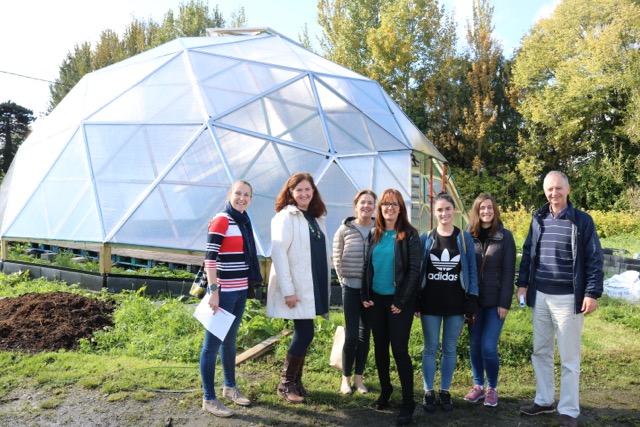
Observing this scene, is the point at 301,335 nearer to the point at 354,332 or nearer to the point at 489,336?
the point at 354,332

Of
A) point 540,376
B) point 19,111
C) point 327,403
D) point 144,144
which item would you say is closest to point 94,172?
point 144,144

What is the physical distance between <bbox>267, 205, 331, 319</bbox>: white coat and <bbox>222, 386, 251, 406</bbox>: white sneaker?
26.5 inches

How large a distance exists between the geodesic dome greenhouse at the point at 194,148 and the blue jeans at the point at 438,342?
12.5 feet

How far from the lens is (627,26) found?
70.9ft

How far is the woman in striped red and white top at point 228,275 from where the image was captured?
402cm

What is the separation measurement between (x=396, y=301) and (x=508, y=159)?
24095 mm

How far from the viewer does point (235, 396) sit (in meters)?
4.29

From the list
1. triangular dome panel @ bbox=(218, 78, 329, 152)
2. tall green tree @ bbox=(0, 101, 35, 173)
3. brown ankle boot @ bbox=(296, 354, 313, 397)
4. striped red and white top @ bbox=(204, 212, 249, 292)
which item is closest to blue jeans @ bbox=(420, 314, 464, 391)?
brown ankle boot @ bbox=(296, 354, 313, 397)

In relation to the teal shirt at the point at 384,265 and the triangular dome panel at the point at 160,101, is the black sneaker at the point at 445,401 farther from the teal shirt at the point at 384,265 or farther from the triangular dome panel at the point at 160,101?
the triangular dome panel at the point at 160,101

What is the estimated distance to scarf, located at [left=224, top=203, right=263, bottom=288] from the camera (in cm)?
417

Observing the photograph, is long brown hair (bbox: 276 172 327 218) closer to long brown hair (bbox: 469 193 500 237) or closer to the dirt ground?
long brown hair (bbox: 469 193 500 237)

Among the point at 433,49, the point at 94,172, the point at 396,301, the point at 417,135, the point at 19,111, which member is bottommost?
the point at 396,301

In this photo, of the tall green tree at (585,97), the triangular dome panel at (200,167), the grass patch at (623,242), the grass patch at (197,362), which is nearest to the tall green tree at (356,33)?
the tall green tree at (585,97)

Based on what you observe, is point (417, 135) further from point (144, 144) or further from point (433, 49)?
point (433, 49)
